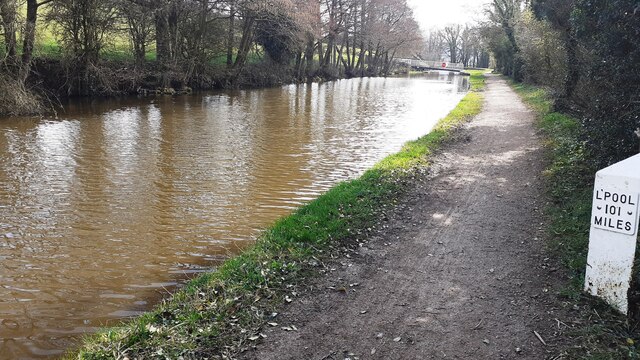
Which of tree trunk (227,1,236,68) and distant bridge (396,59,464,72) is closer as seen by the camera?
tree trunk (227,1,236,68)

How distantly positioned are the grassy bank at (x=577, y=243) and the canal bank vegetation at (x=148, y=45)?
672 inches

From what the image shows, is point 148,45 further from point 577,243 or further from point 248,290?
point 577,243

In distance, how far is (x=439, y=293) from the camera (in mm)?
5180

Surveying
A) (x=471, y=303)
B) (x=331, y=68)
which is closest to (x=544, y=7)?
(x=471, y=303)

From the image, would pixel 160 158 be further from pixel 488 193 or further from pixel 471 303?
pixel 471 303

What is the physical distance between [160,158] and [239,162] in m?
1.97

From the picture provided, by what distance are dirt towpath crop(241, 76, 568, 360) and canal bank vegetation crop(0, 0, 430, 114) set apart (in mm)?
16074

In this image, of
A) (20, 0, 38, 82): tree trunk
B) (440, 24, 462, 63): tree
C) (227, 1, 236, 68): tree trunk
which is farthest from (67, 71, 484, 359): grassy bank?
(440, 24, 462, 63): tree

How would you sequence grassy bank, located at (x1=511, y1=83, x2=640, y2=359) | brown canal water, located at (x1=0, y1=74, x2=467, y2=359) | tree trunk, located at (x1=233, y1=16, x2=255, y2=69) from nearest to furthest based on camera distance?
grassy bank, located at (x1=511, y1=83, x2=640, y2=359), brown canal water, located at (x1=0, y1=74, x2=467, y2=359), tree trunk, located at (x1=233, y1=16, x2=255, y2=69)

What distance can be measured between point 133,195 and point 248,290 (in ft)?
16.2

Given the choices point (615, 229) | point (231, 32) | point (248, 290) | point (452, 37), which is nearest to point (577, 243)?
point (615, 229)

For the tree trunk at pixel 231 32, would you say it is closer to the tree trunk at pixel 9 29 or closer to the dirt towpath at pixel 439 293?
the tree trunk at pixel 9 29

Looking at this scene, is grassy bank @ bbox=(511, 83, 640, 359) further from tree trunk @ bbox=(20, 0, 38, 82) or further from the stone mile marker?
tree trunk @ bbox=(20, 0, 38, 82)

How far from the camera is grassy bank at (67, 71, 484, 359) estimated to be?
4207mm
